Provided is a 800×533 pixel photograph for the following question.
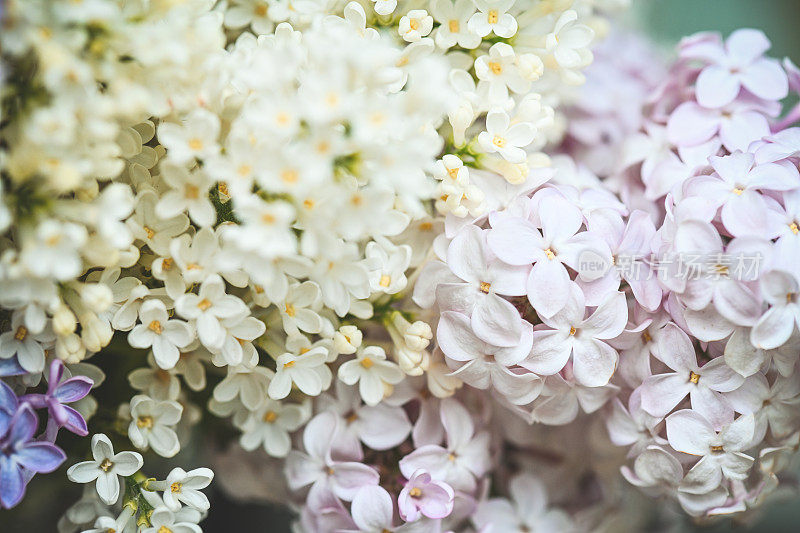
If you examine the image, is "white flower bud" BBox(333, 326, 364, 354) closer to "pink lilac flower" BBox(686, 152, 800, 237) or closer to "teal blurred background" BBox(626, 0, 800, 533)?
"pink lilac flower" BBox(686, 152, 800, 237)

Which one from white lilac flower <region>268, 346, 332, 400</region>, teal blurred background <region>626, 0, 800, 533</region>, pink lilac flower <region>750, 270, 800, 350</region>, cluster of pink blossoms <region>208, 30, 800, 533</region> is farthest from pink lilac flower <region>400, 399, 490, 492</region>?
teal blurred background <region>626, 0, 800, 533</region>

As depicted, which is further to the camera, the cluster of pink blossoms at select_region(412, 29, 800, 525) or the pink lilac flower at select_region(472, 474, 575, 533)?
the pink lilac flower at select_region(472, 474, 575, 533)

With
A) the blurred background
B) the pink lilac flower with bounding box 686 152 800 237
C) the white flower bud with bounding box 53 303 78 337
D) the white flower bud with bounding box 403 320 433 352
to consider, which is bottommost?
the blurred background

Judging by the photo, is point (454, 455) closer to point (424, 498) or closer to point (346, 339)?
point (424, 498)

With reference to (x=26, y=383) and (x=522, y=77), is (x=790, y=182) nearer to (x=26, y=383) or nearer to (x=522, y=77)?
(x=522, y=77)

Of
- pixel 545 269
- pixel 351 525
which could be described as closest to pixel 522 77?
pixel 545 269

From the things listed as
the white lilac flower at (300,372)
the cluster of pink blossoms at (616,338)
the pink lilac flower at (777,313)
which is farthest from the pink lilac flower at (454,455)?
the pink lilac flower at (777,313)
